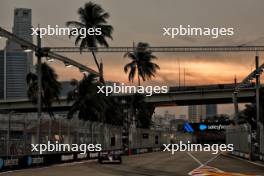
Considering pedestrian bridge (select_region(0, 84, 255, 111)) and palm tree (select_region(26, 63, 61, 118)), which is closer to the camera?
palm tree (select_region(26, 63, 61, 118))

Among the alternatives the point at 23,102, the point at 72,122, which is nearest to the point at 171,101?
the point at 23,102

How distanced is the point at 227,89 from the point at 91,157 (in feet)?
172

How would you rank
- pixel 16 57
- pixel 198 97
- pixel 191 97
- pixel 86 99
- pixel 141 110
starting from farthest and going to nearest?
pixel 141 110 → pixel 191 97 → pixel 198 97 → pixel 86 99 → pixel 16 57

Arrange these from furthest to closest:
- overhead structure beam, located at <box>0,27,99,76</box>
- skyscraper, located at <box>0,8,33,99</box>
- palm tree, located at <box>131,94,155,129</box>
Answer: palm tree, located at <box>131,94,155,129</box>, skyscraper, located at <box>0,8,33,99</box>, overhead structure beam, located at <box>0,27,99,76</box>

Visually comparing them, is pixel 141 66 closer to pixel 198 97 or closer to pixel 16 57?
pixel 198 97

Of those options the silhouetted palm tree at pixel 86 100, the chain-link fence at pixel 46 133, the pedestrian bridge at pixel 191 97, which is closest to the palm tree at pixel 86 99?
the silhouetted palm tree at pixel 86 100

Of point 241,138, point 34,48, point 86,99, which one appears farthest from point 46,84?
point 34,48

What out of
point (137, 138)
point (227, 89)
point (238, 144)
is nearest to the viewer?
point (238, 144)

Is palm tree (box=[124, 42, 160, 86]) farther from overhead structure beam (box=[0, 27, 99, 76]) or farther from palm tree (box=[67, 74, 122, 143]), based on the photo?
overhead structure beam (box=[0, 27, 99, 76])

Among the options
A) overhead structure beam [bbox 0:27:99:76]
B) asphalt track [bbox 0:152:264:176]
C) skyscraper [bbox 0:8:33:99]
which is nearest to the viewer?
asphalt track [bbox 0:152:264:176]

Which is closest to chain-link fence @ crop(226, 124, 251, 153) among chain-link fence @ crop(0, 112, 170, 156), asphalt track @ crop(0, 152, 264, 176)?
asphalt track @ crop(0, 152, 264, 176)

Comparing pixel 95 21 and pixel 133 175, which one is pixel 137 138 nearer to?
pixel 95 21

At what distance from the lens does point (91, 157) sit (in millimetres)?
47375

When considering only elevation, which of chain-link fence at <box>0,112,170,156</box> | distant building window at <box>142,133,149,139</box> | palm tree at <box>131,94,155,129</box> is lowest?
distant building window at <box>142,133,149,139</box>
